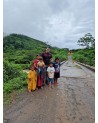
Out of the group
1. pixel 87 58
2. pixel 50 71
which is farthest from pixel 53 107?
pixel 87 58

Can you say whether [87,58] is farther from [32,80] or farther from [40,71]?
[32,80]

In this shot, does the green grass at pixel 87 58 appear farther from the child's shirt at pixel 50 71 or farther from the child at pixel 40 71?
the child at pixel 40 71

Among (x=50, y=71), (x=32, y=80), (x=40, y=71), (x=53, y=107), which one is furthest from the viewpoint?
(x=50, y=71)

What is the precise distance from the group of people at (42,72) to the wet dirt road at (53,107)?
0.36 meters

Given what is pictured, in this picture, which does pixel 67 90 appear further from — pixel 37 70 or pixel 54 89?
pixel 37 70

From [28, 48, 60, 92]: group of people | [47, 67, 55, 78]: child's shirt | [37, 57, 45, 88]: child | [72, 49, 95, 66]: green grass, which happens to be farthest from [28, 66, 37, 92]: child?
[72, 49, 95, 66]: green grass

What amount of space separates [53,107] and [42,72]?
9.57 ft

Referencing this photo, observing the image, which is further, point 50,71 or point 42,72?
point 50,71

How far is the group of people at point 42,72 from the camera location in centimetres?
949

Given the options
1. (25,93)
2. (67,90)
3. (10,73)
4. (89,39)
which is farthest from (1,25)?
(89,39)

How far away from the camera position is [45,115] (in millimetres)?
6324

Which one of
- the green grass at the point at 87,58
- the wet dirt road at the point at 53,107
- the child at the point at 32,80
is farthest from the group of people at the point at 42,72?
the green grass at the point at 87,58

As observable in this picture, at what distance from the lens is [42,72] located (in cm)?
980

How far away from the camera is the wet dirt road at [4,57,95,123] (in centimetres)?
607
